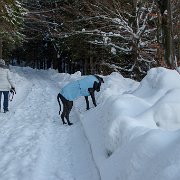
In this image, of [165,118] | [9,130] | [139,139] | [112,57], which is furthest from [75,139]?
[112,57]

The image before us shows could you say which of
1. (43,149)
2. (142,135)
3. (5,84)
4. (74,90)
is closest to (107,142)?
(142,135)

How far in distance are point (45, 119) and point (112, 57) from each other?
14.4m

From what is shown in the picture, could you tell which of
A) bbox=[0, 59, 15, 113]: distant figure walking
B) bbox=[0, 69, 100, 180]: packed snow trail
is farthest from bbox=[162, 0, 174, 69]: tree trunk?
bbox=[0, 59, 15, 113]: distant figure walking

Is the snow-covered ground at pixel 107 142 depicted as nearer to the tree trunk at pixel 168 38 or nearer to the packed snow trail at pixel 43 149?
the packed snow trail at pixel 43 149

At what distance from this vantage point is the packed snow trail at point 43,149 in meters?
6.68

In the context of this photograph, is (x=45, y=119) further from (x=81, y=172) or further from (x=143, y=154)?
(x=143, y=154)

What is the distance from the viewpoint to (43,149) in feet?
27.0

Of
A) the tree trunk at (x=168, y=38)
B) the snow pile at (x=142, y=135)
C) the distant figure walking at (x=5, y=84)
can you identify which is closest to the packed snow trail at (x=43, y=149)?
the snow pile at (x=142, y=135)

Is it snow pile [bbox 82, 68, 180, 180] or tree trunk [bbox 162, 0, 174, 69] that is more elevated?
tree trunk [bbox 162, 0, 174, 69]

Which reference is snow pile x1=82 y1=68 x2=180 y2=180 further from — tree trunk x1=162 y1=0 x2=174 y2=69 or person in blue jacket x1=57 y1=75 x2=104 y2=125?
tree trunk x1=162 y1=0 x2=174 y2=69

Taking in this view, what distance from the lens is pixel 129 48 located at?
2138cm

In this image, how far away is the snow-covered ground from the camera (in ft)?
15.4

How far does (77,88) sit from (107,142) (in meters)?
4.98

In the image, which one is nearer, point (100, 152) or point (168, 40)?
point (100, 152)
